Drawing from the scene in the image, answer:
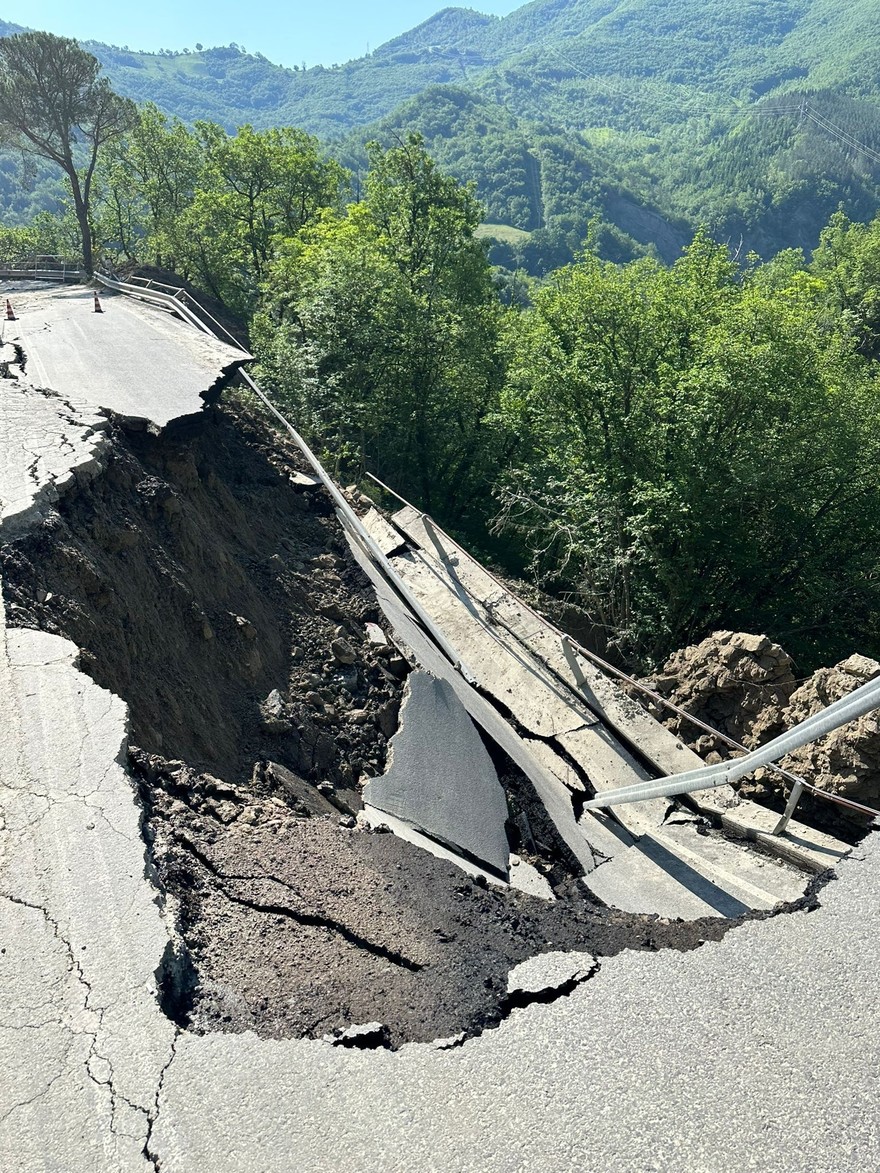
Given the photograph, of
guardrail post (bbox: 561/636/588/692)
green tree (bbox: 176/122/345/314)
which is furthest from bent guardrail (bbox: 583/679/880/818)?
green tree (bbox: 176/122/345/314)

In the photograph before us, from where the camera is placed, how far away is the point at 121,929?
426 cm

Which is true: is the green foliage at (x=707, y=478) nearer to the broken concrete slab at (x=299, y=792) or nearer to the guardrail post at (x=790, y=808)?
the guardrail post at (x=790, y=808)

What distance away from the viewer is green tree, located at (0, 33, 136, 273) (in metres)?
22.4

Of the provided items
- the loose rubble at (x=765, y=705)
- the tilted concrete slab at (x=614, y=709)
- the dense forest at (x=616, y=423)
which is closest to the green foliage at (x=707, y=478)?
the dense forest at (x=616, y=423)

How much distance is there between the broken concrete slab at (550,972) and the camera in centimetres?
448

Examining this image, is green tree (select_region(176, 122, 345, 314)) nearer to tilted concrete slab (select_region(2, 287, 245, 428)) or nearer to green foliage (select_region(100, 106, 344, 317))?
green foliage (select_region(100, 106, 344, 317))

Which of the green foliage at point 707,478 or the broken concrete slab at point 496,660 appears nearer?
the broken concrete slab at point 496,660

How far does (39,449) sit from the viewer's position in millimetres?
8680

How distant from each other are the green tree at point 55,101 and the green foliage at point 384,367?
8.52m

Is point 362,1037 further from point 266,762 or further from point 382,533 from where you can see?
point 382,533

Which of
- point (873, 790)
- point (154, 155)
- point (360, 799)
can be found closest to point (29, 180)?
point (154, 155)

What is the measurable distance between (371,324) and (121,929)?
14.7 metres

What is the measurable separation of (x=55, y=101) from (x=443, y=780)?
25.6 metres

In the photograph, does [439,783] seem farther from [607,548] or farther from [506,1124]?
[607,548]
